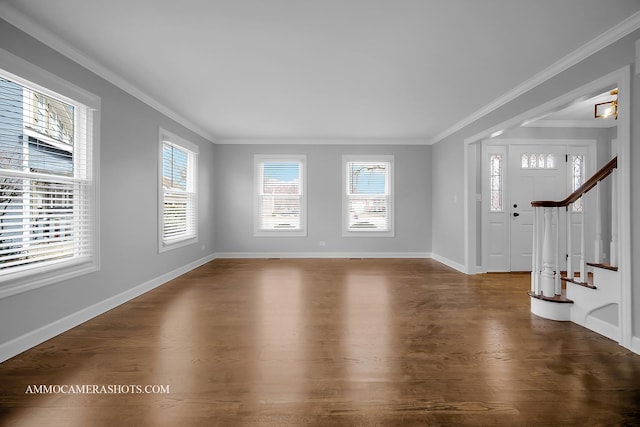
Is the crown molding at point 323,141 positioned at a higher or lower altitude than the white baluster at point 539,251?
higher

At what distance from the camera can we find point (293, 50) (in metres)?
3.07

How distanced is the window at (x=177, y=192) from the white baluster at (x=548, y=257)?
5.10 m

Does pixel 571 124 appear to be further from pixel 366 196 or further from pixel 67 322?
pixel 67 322

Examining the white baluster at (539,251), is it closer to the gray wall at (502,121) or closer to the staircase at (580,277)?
the staircase at (580,277)

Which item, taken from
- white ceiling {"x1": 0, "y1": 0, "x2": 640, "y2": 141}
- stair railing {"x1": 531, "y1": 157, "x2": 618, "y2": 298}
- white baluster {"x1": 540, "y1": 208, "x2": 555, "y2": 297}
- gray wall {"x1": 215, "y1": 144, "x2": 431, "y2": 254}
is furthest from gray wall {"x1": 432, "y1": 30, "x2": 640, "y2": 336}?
white baluster {"x1": 540, "y1": 208, "x2": 555, "y2": 297}

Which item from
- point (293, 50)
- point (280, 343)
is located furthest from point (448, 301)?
point (293, 50)

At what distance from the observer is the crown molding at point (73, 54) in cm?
246

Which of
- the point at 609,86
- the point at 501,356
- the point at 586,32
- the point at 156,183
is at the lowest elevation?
the point at 501,356

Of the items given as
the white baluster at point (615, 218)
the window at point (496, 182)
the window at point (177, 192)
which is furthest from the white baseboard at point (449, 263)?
the window at point (177, 192)

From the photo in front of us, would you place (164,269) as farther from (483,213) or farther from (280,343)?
(483,213)

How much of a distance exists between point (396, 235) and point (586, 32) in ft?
16.4

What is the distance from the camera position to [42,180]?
2.80 metres

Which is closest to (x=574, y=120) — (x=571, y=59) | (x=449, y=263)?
(x=571, y=59)

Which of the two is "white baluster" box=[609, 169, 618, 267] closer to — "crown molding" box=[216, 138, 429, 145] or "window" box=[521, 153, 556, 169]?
"window" box=[521, 153, 556, 169]
